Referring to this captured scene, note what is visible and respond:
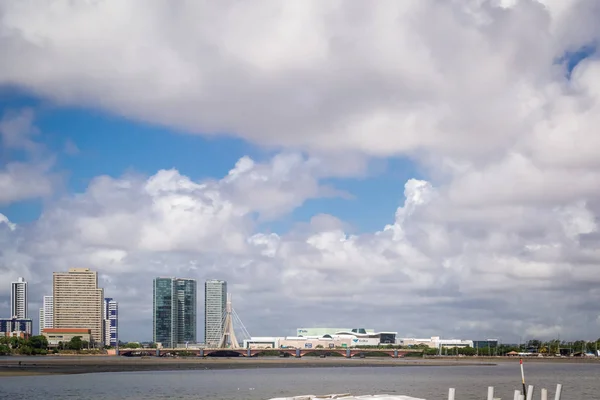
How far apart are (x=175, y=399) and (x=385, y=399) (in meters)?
55.9

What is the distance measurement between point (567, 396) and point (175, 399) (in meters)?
47.9

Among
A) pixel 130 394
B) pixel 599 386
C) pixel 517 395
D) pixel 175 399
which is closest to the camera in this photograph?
pixel 517 395

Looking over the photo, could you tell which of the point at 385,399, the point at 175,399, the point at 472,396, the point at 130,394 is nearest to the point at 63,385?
the point at 130,394

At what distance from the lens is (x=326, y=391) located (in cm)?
11031

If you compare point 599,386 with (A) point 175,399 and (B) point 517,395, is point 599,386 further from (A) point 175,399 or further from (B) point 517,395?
(B) point 517,395

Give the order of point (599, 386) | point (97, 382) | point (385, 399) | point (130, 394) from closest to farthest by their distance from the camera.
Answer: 1. point (385, 399)
2. point (130, 394)
3. point (599, 386)
4. point (97, 382)

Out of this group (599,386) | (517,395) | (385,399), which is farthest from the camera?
(599,386)

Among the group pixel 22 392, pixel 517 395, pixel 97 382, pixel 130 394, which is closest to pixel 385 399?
pixel 517 395

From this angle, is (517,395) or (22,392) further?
(22,392)

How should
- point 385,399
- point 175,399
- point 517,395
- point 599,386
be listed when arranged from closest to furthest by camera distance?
1. point 385,399
2. point 517,395
3. point 175,399
4. point 599,386

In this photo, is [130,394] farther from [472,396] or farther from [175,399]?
[472,396]

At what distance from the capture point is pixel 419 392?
107 m

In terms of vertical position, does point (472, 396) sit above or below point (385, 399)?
below

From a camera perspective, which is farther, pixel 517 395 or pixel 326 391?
pixel 326 391
